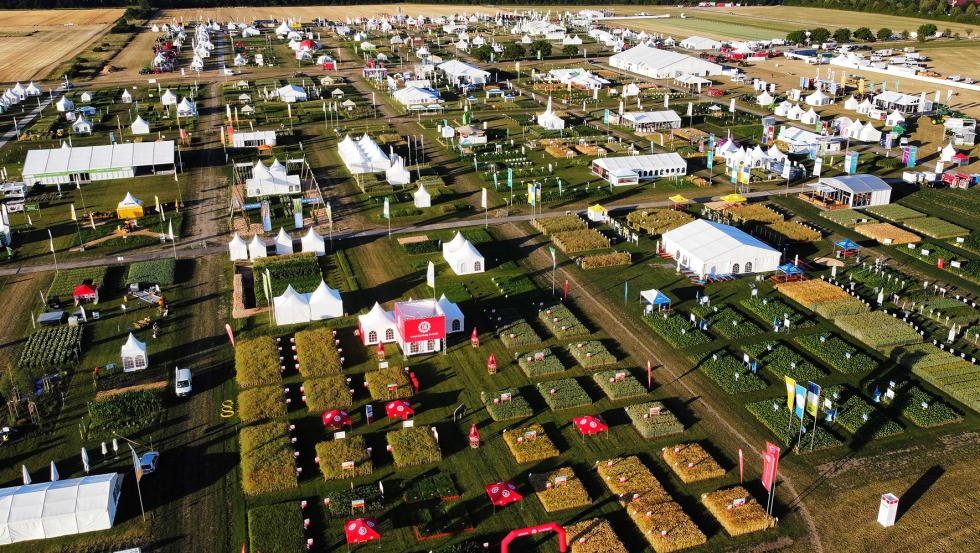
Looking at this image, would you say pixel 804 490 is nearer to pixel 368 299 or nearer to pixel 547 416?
pixel 547 416

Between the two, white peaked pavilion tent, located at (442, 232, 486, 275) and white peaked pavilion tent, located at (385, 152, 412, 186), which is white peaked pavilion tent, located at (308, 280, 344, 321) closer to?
white peaked pavilion tent, located at (442, 232, 486, 275)

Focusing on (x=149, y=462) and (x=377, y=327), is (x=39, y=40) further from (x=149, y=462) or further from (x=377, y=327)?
(x=149, y=462)

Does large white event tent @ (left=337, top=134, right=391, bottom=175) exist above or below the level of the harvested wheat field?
below

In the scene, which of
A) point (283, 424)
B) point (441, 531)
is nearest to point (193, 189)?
point (283, 424)

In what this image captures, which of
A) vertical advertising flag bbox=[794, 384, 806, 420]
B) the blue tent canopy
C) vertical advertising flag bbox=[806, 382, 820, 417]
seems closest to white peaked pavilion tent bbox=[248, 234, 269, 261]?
the blue tent canopy

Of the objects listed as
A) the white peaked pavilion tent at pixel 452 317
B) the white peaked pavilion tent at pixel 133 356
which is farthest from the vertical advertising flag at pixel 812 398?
the white peaked pavilion tent at pixel 133 356

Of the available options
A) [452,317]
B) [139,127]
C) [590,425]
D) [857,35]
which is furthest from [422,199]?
[857,35]

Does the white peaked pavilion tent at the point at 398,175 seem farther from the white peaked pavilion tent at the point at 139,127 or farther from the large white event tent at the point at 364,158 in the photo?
the white peaked pavilion tent at the point at 139,127
